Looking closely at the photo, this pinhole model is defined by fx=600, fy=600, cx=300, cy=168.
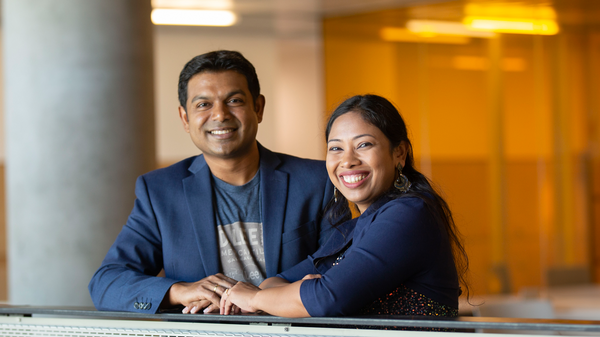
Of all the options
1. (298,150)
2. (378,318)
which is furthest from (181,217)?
(298,150)

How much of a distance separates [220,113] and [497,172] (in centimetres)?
532

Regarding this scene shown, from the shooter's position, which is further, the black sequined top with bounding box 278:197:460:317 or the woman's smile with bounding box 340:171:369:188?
the woman's smile with bounding box 340:171:369:188

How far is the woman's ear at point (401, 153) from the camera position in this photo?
170 cm

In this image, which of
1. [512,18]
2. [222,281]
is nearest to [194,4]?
[512,18]

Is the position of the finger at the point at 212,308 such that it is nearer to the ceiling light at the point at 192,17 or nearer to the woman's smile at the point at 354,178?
the woman's smile at the point at 354,178

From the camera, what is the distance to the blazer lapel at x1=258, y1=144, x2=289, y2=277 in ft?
6.85

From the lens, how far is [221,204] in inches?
85.7

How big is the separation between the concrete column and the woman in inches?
67.8

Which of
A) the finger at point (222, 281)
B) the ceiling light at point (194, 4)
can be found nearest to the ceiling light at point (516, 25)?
the ceiling light at point (194, 4)

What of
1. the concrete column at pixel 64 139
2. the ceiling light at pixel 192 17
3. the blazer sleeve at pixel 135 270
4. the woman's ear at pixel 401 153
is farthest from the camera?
the ceiling light at pixel 192 17

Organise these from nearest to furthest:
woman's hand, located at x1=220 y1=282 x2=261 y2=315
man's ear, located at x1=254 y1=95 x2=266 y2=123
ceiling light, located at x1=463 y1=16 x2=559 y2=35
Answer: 1. woman's hand, located at x1=220 y1=282 x2=261 y2=315
2. man's ear, located at x1=254 y1=95 x2=266 y2=123
3. ceiling light, located at x1=463 y1=16 x2=559 y2=35

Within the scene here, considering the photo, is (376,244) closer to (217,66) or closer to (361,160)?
(361,160)

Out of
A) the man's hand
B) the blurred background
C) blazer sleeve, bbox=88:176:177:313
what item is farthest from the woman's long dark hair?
the blurred background

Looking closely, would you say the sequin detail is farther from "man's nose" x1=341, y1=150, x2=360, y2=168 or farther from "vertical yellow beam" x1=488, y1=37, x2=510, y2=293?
"vertical yellow beam" x1=488, y1=37, x2=510, y2=293
